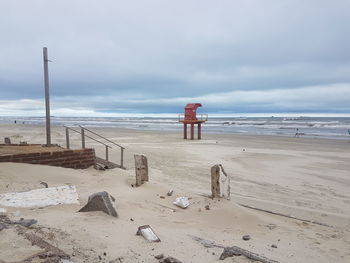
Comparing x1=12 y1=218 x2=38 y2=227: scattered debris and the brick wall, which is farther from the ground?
the brick wall

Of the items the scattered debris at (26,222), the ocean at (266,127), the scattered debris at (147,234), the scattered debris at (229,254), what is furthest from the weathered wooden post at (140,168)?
the ocean at (266,127)

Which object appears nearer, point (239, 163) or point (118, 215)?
point (118, 215)

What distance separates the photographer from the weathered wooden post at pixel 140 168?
6570mm

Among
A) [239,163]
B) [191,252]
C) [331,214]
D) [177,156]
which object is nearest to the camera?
[191,252]

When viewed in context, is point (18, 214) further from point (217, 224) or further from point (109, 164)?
point (109, 164)

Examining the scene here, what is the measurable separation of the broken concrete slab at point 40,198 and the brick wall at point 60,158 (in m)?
1.81

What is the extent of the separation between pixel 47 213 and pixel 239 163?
9.39 m

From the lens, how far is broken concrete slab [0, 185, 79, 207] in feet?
14.7

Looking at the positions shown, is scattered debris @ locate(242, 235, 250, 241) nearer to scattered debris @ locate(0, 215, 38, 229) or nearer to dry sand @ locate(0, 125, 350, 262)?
dry sand @ locate(0, 125, 350, 262)

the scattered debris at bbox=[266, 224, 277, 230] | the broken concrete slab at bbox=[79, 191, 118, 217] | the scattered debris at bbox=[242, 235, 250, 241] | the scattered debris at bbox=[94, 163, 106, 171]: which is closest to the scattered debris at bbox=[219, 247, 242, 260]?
the scattered debris at bbox=[242, 235, 250, 241]

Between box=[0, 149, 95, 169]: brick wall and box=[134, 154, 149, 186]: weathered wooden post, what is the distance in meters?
1.84

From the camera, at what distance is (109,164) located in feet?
28.3

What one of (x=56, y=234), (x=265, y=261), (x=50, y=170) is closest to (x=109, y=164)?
(x=50, y=170)

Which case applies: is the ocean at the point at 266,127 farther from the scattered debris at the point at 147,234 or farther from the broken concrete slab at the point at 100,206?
the scattered debris at the point at 147,234
